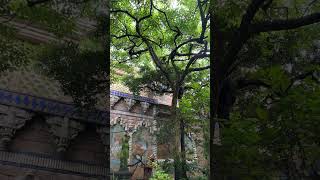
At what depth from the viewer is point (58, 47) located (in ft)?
10.4

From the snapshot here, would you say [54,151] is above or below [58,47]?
below

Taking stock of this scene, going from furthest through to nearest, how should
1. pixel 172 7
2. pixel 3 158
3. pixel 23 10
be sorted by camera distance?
pixel 172 7 → pixel 23 10 → pixel 3 158

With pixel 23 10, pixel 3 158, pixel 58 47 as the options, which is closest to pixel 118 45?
pixel 58 47

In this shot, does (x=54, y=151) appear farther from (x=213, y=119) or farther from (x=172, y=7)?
(x=172, y=7)

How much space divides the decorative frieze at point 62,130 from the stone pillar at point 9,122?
0.62 ft

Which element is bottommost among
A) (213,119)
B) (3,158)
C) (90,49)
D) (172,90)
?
(3,158)

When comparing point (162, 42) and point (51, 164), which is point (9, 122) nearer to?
point (51, 164)

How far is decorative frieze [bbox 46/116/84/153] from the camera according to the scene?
120 inches

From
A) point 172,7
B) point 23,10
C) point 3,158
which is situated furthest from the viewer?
point 172,7

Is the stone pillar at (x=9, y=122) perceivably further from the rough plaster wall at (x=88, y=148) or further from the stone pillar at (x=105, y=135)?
the stone pillar at (x=105, y=135)

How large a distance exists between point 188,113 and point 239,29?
28.3 inches

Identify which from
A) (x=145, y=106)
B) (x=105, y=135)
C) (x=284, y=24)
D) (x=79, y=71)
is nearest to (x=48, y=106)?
(x=79, y=71)

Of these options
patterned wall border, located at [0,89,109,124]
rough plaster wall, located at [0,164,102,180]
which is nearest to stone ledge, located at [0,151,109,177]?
rough plaster wall, located at [0,164,102,180]

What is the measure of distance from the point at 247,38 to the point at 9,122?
176cm
